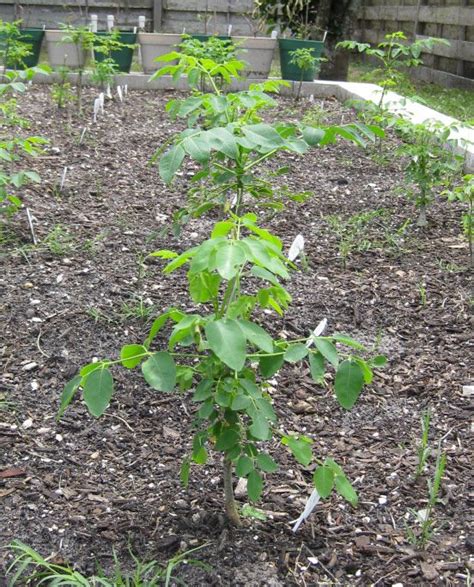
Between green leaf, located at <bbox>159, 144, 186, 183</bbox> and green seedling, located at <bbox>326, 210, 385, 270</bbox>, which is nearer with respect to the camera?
green leaf, located at <bbox>159, 144, 186, 183</bbox>

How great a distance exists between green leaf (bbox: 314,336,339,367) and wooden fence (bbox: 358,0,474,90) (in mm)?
9245

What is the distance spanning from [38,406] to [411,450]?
115 cm

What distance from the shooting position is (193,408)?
2.51 meters

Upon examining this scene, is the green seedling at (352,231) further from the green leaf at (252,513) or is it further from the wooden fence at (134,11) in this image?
the wooden fence at (134,11)

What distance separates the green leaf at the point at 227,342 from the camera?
4.72 ft

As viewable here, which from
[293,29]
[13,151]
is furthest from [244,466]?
[293,29]

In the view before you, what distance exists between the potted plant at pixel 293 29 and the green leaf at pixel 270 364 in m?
5.96

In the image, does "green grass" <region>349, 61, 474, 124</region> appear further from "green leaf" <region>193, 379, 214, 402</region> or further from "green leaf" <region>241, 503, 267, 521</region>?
"green leaf" <region>193, 379, 214, 402</region>

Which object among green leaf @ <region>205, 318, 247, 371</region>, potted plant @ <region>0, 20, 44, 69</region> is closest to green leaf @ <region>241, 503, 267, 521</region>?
green leaf @ <region>205, 318, 247, 371</region>

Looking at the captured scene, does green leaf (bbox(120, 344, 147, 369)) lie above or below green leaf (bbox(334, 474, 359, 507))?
above

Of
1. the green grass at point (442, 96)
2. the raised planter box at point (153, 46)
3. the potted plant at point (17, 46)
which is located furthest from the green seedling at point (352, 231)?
the raised planter box at point (153, 46)

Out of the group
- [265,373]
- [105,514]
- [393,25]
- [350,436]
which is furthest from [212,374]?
[393,25]

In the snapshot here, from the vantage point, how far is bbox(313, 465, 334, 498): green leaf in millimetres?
1787

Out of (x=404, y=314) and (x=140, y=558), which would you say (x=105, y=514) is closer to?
(x=140, y=558)
